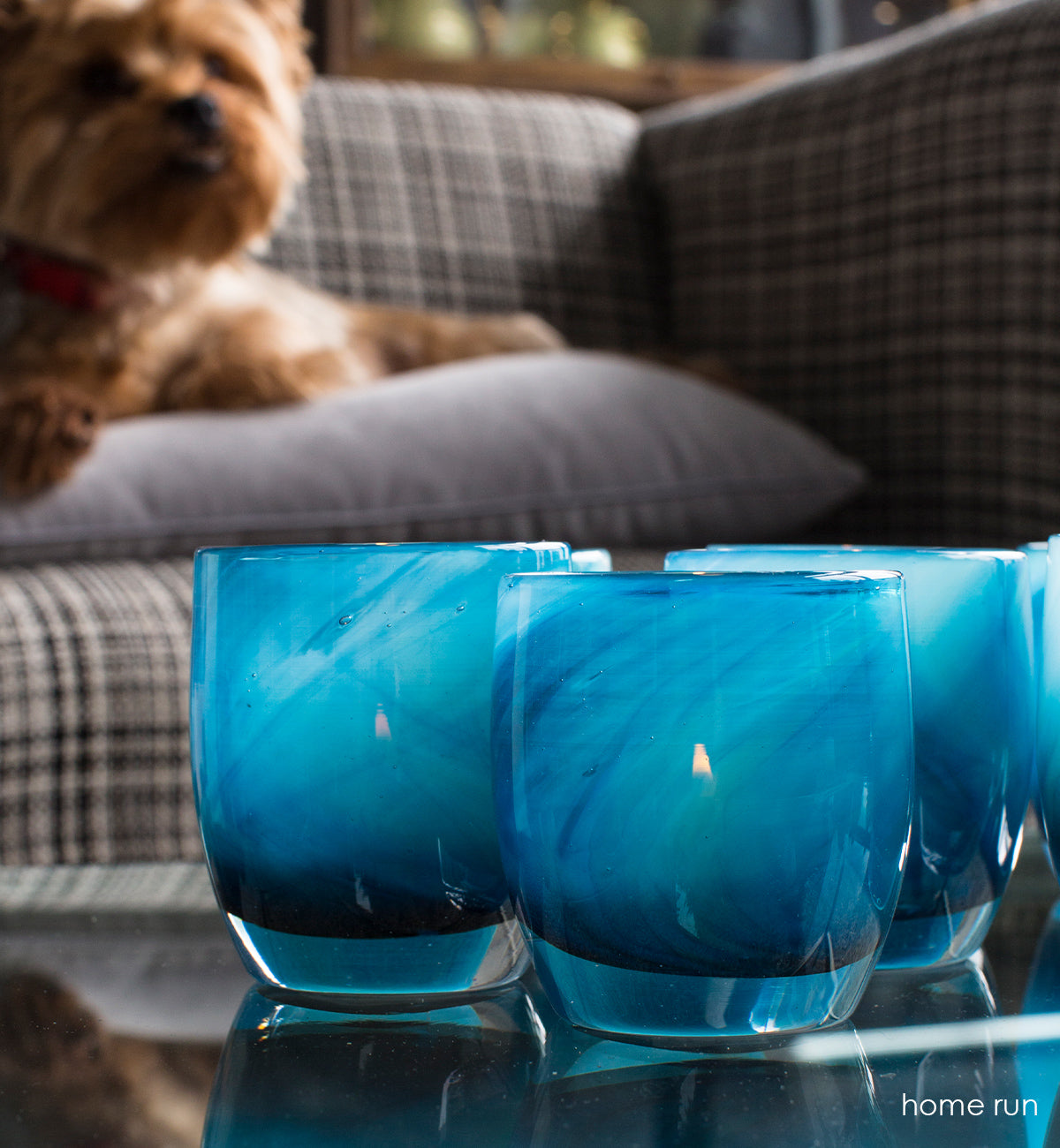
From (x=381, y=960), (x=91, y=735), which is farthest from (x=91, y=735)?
(x=381, y=960)

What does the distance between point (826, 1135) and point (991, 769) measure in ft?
0.44

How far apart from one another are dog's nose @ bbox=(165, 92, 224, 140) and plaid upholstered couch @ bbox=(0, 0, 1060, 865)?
0.26 m

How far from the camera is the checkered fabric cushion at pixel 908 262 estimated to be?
140 centimetres

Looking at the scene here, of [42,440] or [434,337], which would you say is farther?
[434,337]

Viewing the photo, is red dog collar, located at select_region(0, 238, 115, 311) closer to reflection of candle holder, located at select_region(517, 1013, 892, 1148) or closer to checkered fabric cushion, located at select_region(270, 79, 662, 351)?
checkered fabric cushion, located at select_region(270, 79, 662, 351)

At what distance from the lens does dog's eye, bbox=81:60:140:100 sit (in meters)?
1.56

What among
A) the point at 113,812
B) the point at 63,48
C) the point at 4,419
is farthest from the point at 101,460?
the point at 63,48

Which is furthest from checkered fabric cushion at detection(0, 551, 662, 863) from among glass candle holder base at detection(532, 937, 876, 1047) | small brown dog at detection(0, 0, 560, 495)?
glass candle holder base at detection(532, 937, 876, 1047)

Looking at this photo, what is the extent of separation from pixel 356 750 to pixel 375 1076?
0.25 ft

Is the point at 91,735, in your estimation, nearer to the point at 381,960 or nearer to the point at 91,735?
the point at 91,735

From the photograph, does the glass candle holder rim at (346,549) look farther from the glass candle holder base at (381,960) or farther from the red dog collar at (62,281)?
the red dog collar at (62,281)

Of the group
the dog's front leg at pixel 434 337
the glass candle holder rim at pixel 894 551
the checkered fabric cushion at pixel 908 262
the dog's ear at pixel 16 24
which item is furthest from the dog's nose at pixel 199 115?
the glass candle holder rim at pixel 894 551

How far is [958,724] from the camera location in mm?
368

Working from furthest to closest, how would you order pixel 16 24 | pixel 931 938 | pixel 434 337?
pixel 434 337, pixel 16 24, pixel 931 938
